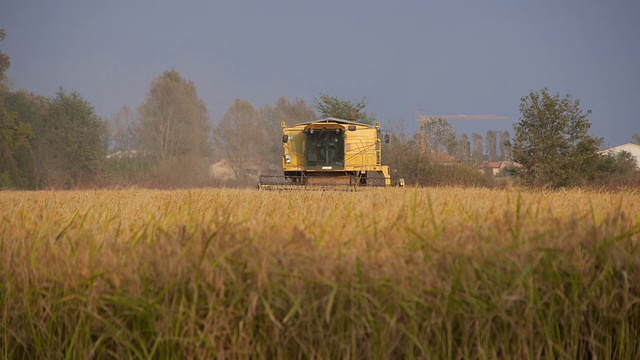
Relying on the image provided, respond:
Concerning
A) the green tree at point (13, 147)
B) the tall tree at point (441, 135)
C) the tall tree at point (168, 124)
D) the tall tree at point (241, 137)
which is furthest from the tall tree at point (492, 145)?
the green tree at point (13, 147)

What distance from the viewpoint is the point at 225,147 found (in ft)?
174

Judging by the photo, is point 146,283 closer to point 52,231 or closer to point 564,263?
point 52,231

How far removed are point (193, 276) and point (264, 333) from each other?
0.31 m

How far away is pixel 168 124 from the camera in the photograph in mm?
48156

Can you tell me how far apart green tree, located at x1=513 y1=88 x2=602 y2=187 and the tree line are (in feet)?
0.16

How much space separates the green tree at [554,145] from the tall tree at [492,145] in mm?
60511

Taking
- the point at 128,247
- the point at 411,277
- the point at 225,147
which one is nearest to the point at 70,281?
the point at 128,247

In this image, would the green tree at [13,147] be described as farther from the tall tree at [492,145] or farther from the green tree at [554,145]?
the tall tree at [492,145]

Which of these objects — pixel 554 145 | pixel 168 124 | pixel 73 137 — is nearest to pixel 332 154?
pixel 554 145

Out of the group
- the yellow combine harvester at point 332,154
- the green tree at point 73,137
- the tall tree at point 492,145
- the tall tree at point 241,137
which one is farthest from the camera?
the tall tree at point 492,145

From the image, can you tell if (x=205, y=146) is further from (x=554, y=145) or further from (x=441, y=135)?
(x=554, y=145)

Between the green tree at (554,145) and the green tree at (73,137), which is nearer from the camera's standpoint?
the green tree at (554,145)

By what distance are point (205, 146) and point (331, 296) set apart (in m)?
49.6

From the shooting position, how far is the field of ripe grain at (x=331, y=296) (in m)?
1.78
